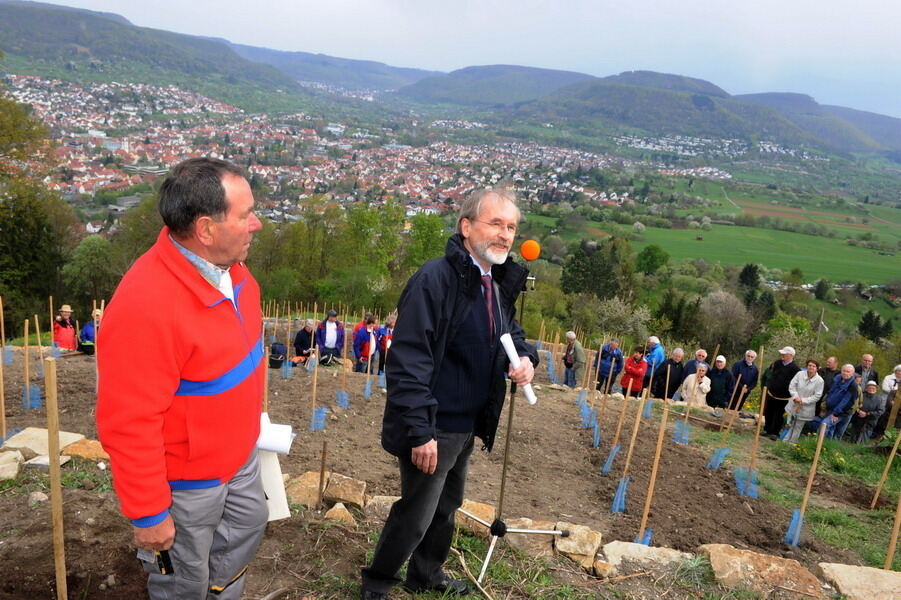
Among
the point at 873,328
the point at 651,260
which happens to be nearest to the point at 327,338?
the point at 873,328

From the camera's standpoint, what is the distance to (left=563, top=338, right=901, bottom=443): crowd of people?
8.09 meters

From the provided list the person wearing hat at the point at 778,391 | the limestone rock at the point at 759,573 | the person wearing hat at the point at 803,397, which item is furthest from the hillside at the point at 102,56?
the limestone rock at the point at 759,573

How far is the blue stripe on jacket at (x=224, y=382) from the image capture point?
5.85ft

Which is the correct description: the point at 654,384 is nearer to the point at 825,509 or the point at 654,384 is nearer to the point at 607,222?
the point at 825,509

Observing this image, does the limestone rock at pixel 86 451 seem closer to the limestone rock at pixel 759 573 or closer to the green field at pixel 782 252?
the limestone rock at pixel 759 573

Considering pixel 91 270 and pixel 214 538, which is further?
pixel 91 270

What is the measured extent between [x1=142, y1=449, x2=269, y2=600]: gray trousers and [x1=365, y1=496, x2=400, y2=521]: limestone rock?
1.61 m

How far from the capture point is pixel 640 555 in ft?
11.5

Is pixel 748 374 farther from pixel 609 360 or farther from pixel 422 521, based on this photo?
pixel 422 521

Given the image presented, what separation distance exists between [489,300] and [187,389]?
1.29m

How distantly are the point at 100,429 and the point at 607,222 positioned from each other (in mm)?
78426

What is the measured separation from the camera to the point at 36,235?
1001 inches

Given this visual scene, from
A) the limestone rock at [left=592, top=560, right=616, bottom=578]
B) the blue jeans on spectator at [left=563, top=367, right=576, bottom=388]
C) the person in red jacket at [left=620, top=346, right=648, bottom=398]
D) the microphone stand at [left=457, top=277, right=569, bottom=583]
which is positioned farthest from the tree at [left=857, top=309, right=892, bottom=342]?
the microphone stand at [left=457, top=277, right=569, bottom=583]

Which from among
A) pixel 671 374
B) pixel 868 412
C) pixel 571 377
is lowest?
pixel 571 377
